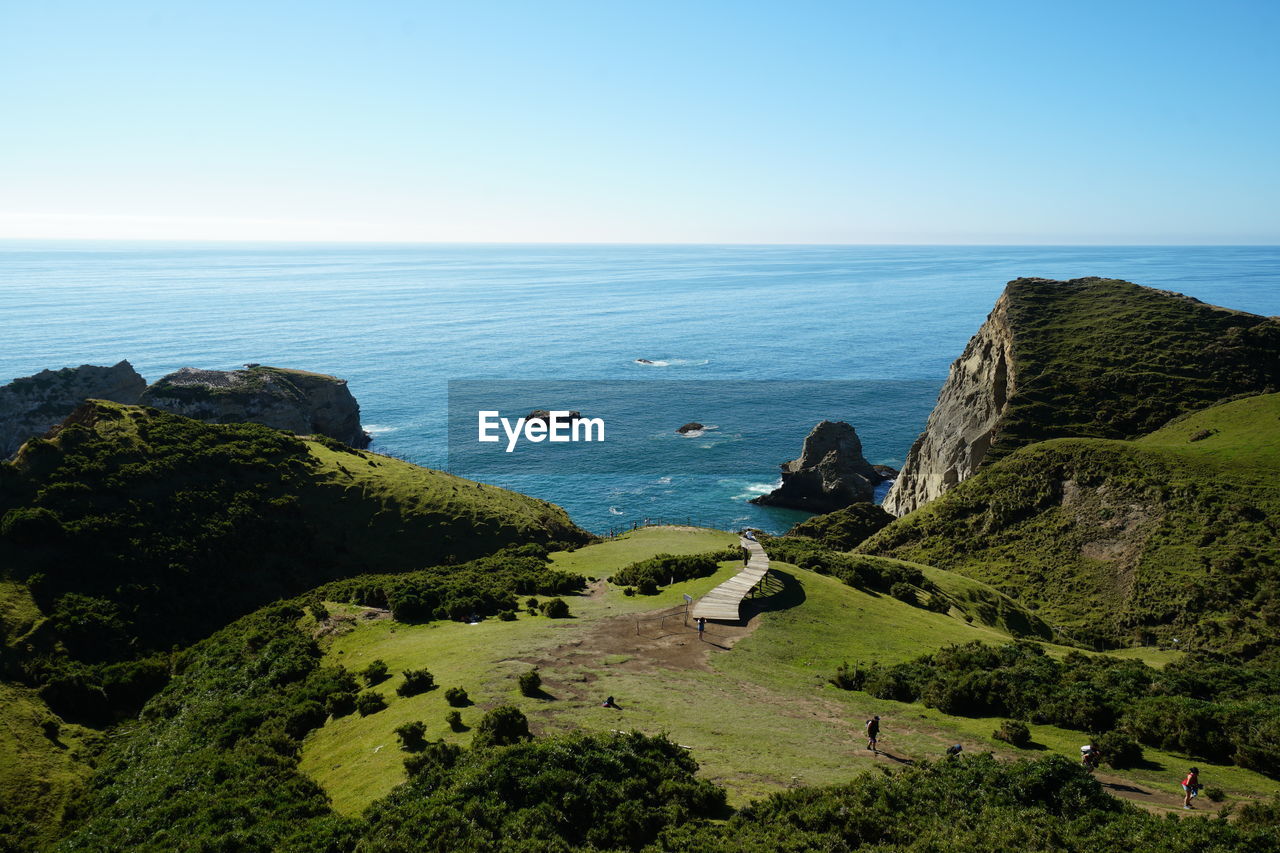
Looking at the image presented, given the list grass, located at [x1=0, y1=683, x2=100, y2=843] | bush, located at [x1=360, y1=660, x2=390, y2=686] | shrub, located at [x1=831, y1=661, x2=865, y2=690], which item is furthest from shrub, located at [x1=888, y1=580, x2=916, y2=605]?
grass, located at [x1=0, y1=683, x2=100, y2=843]

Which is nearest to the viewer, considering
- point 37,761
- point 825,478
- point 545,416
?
point 37,761

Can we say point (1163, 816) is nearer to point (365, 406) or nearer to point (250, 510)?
point (250, 510)

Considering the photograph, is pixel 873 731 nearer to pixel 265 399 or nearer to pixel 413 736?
pixel 413 736

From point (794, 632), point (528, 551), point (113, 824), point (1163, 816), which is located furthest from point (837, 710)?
point (528, 551)

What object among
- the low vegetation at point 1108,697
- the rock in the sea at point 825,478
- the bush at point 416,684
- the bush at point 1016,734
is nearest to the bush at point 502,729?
the bush at point 416,684

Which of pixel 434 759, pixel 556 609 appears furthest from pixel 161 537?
pixel 434 759

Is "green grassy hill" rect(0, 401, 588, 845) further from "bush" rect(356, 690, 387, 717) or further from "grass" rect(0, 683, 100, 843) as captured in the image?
"bush" rect(356, 690, 387, 717)
